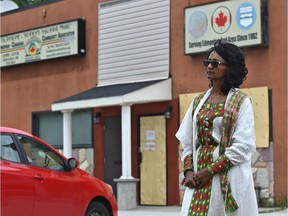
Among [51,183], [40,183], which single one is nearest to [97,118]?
[51,183]

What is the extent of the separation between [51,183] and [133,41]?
7953 mm

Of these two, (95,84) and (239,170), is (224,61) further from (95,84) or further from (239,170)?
(95,84)

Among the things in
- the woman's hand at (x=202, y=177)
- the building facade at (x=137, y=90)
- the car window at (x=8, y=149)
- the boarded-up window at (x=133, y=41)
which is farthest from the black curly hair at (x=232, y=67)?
the boarded-up window at (x=133, y=41)

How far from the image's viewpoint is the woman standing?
3.88 metres

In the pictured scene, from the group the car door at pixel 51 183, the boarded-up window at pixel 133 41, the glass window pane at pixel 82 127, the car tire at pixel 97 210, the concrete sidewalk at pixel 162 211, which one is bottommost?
the concrete sidewalk at pixel 162 211

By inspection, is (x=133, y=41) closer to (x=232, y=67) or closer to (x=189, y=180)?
(x=232, y=67)

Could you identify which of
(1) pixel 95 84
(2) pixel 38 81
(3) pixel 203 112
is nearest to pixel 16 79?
(2) pixel 38 81

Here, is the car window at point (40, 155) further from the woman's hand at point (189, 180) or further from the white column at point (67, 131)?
the white column at point (67, 131)

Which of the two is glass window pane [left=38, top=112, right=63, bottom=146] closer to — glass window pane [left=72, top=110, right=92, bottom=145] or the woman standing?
glass window pane [left=72, top=110, right=92, bottom=145]

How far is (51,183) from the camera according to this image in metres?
8.22

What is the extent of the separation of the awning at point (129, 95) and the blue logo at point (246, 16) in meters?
2.38

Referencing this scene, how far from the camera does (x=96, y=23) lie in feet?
54.9

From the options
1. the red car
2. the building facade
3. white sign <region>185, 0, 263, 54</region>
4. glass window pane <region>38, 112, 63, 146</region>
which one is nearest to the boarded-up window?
the building facade

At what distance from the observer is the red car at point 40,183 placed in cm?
768
